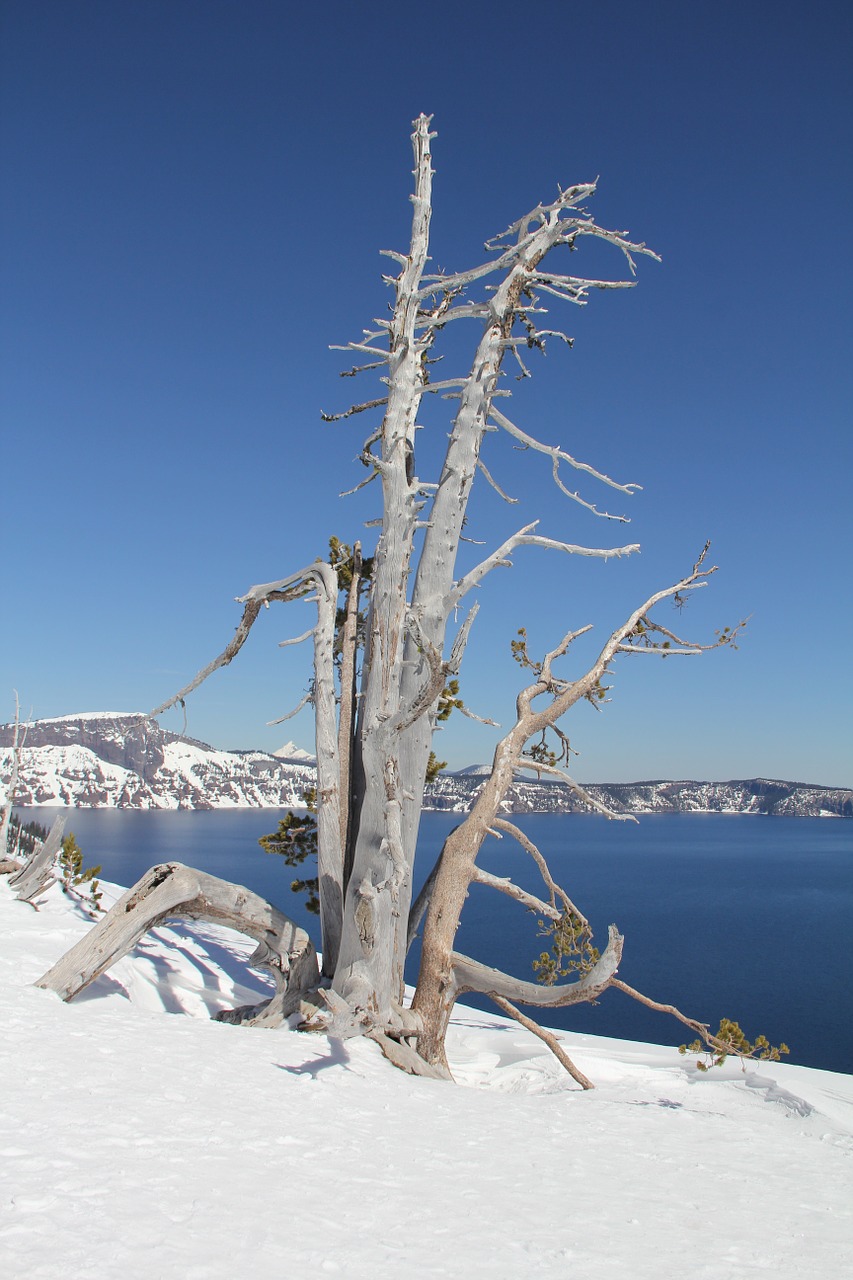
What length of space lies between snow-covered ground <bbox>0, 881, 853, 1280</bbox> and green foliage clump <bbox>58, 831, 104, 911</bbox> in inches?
204

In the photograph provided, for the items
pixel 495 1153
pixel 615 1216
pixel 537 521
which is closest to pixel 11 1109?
pixel 495 1153

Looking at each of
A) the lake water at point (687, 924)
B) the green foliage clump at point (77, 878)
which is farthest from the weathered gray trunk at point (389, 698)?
the lake water at point (687, 924)

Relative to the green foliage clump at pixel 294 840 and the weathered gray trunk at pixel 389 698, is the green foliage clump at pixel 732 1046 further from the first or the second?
the green foliage clump at pixel 294 840

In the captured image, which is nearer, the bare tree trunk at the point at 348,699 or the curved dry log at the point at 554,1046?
the curved dry log at the point at 554,1046

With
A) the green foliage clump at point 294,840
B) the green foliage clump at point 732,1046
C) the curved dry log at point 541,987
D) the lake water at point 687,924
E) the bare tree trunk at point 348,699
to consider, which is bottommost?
the lake water at point 687,924

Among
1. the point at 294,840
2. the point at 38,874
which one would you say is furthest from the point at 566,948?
the point at 38,874

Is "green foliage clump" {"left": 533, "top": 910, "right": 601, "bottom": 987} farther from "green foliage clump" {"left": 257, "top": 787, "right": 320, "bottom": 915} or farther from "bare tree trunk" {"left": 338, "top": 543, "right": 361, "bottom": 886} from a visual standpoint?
"green foliage clump" {"left": 257, "top": 787, "right": 320, "bottom": 915}

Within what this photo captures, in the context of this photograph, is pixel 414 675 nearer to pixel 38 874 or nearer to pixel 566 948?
pixel 566 948

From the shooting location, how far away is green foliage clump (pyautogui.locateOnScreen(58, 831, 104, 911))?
11547 millimetres

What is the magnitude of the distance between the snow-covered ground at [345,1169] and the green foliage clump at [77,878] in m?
5.19

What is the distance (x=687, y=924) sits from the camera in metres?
44.9

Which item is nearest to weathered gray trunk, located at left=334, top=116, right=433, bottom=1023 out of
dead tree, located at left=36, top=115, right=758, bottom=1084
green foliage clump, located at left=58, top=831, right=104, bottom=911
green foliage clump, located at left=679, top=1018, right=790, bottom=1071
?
dead tree, located at left=36, top=115, right=758, bottom=1084

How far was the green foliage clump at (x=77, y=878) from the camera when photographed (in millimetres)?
11547

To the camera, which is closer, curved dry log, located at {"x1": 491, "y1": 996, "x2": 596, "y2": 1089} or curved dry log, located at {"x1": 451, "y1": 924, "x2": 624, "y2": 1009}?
curved dry log, located at {"x1": 451, "y1": 924, "x2": 624, "y2": 1009}
